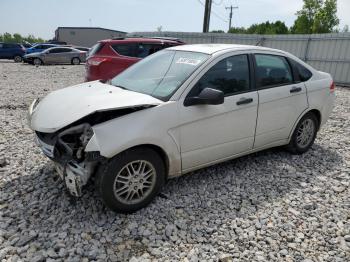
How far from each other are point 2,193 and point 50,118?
45.9 inches

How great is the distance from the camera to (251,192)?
366 cm

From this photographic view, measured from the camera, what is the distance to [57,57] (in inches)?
891

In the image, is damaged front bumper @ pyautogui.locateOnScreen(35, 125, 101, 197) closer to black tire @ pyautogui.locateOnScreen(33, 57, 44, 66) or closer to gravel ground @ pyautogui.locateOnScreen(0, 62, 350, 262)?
gravel ground @ pyautogui.locateOnScreen(0, 62, 350, 262)

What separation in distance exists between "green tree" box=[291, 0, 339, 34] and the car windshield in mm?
35850

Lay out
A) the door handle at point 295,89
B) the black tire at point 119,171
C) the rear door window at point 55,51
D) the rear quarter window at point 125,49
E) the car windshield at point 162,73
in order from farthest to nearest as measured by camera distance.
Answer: the rear door window at point 55,51 → the rear quarter window at point 125,49 → the door handle at point 295,89 → the car windshield at point 162,73 → the black tire at point 119,171

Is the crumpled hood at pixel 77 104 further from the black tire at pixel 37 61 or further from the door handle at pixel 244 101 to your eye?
the black tire at pixel 37 61

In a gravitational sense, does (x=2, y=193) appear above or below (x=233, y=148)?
below

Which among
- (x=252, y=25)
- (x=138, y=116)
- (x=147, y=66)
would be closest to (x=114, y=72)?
(x=147, y=66)

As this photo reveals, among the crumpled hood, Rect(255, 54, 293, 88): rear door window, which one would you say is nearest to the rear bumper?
Rect(255, 54, 293, 88): rear door window

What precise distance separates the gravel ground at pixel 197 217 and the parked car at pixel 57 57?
20.1 meters

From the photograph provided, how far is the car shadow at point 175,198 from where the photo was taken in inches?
118

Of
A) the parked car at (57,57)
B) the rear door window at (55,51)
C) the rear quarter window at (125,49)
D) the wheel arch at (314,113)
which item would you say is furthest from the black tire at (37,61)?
the wheel arch at (314,113)

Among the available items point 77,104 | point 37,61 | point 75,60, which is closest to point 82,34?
point 75,60

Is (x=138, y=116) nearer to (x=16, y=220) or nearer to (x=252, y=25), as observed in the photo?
(x=16, y=220)
